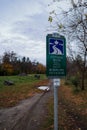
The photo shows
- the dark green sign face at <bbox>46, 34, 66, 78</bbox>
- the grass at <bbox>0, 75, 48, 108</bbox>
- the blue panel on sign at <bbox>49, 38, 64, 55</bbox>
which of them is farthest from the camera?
the grass at <bbox>0, 75, 48, 108</bbox>

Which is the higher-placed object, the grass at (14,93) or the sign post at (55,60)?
the sign post at (55,60)

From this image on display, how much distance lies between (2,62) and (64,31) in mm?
95998

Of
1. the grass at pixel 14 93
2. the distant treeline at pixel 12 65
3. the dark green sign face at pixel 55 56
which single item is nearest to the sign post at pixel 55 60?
the dark green sign face at pixel 55 56

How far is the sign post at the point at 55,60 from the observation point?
27.4 feet

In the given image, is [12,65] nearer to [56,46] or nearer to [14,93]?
[14,93]

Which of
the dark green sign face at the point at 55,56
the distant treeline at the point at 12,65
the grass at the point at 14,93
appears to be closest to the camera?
the dark green sign face at the point at 55,56

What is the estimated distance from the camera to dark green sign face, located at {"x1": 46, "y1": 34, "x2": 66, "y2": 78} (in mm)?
8352

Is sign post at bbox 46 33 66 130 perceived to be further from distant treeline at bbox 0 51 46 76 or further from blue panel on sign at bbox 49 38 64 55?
distant treeline at bbox 0 51 46 76

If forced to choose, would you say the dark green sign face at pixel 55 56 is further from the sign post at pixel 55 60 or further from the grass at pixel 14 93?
the grass at pixel 14 93

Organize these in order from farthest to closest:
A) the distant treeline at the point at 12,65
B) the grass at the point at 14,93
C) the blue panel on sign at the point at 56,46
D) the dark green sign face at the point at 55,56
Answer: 1. the distant treeline at the point at 12,65
2. the grass at the point at 14,93
3. the blue panel on sign at the point at 56,46
4. the dark green sign face at the point at 55,56

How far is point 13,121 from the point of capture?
1439 centimetres

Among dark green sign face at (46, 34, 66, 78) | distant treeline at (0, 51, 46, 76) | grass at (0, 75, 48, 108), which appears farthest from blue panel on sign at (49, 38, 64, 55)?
distant treeline at (0, 51, 46, 76)

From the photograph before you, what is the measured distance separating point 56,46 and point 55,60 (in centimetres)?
41

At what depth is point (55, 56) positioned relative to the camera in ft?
27.7
